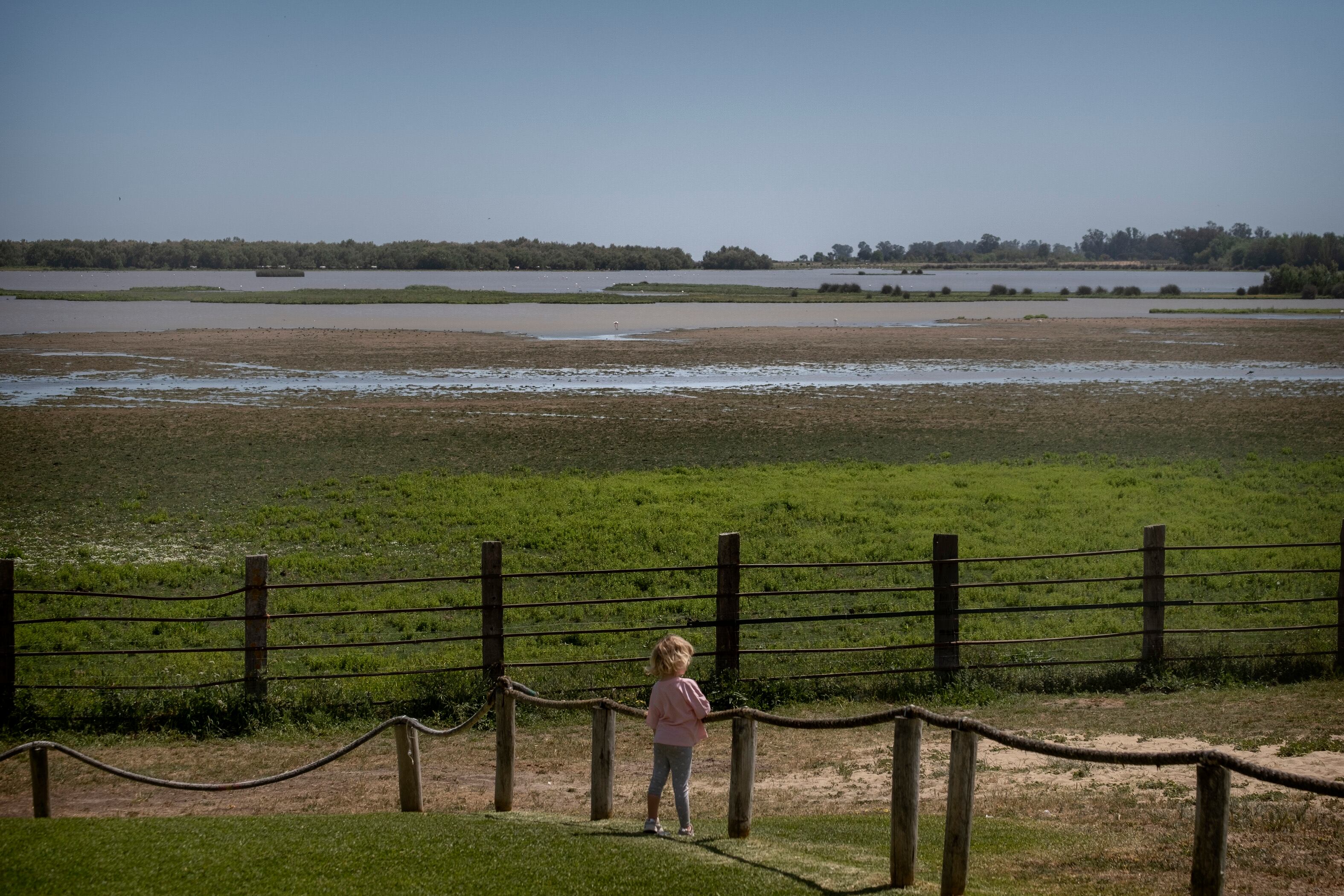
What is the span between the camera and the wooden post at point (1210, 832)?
5.56m

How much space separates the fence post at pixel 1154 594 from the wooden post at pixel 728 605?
4.84 metres

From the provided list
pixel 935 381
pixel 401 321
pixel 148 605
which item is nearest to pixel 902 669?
pixel 148 605

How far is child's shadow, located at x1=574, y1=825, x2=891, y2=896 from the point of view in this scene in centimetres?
670

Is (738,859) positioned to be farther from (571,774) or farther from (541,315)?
(541,315)

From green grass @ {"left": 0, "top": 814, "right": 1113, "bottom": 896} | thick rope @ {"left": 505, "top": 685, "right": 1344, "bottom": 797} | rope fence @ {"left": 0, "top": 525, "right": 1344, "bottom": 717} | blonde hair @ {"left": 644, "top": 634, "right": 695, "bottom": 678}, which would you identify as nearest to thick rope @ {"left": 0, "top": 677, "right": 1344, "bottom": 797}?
thick rope @ {"left": 505, "top": 685, "right": 1344, "bottom": 797}

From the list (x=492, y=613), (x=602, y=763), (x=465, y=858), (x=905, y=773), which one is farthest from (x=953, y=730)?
(x=492, y=613)

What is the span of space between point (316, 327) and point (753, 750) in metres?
87.5

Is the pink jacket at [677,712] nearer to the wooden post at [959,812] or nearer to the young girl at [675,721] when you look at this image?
the young girl at [675,721]

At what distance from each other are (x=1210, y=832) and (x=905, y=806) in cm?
166

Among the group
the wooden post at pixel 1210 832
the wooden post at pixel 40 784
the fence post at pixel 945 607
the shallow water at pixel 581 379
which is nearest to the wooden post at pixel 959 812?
the wooden post at pixel 1210 832

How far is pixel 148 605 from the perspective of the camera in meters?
17.6

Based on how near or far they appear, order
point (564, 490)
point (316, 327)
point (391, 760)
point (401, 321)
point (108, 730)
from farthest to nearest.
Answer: point (401, 321) → point (316, 327) → point (564, 490) → point (108, 730) → point (391, 760)

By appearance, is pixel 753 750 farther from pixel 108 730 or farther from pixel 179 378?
pixel 179 378

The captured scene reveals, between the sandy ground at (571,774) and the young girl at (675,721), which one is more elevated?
the young girl at (675,721)
